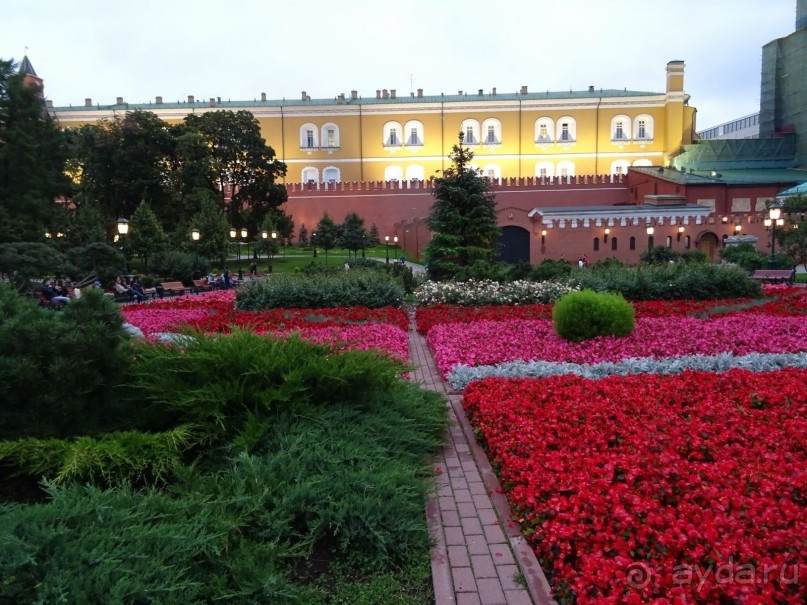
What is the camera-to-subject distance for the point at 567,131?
52688mm

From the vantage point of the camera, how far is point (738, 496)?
10.8 feet

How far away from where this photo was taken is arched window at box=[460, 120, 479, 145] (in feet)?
172

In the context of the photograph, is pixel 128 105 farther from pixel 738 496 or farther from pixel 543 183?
pixel 738 496

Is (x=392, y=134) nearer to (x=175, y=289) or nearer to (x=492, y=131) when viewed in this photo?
(x=492, y=131)

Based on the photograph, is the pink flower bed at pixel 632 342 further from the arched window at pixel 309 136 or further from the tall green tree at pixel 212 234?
the arched window at pixel 309 136

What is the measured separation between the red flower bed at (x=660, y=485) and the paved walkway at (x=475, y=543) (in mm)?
115

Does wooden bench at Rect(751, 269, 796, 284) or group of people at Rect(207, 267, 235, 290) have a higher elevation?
wooden bench at Rect(751, 269, 796, 284)

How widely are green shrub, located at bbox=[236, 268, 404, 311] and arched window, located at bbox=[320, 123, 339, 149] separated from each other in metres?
41.6

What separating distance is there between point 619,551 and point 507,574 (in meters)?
0.57

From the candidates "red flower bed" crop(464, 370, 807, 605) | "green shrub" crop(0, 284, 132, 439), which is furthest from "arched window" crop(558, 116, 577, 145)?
"green shrub" crop(0, 284, 132, 439)

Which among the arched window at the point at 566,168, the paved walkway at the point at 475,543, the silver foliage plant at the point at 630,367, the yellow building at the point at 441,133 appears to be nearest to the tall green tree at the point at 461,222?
the silver foliage plant at the point at 630,367

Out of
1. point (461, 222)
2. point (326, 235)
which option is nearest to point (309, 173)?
point (326, 235)

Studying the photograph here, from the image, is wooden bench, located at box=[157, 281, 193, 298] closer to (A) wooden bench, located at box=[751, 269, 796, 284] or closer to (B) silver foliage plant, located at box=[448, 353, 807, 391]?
(B) silver foliage plant, located at box=[448, 353, 807, 391]

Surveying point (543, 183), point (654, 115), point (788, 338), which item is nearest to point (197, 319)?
point (788, 338)
